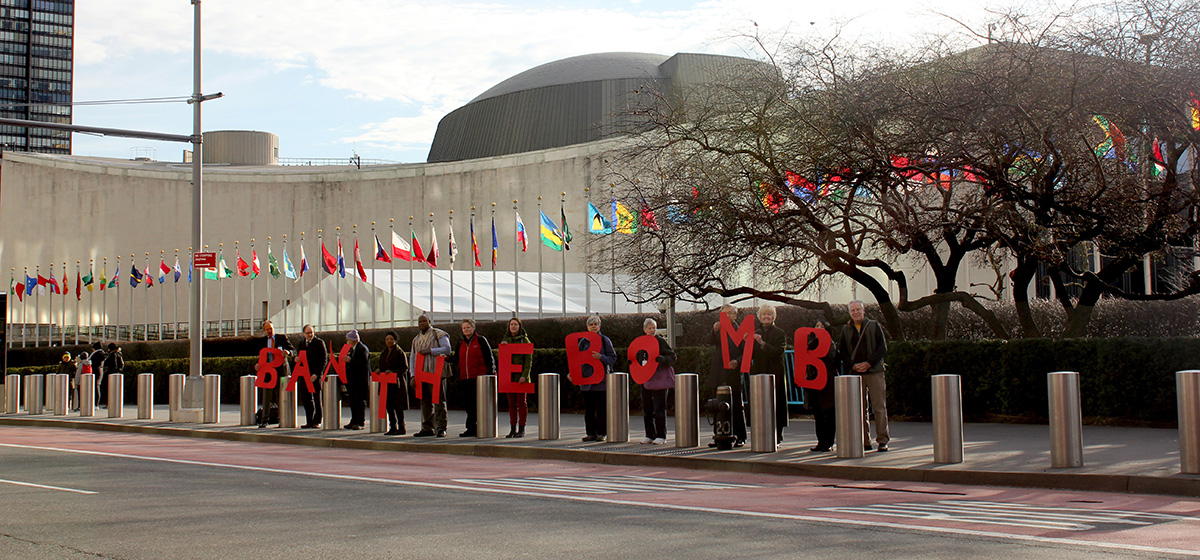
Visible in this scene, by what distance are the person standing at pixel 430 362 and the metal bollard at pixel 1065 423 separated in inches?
356

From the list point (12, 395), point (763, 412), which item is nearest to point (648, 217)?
point (763, 412)

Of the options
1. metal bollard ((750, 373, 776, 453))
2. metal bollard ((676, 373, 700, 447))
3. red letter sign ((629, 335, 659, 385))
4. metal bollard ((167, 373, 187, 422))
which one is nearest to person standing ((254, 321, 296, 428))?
→ metal bollard ((167, 373, 187, 422))

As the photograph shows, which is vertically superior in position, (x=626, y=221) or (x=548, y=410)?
(x=626, y=221)

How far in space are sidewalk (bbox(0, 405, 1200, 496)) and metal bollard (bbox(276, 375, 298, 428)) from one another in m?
0.38

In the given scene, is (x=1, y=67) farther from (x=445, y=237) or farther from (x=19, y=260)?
(x=445, y=237)

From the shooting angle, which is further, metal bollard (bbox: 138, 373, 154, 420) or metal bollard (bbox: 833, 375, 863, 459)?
metal bollard (bbox: 138, 373, 154, 420)

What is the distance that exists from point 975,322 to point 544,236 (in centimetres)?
1520

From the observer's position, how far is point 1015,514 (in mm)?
8195

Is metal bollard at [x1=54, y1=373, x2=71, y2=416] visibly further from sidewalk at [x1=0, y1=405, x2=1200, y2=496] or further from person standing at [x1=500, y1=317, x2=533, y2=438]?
person standing at [x1=500, y1=317, x2=533, y2=438]

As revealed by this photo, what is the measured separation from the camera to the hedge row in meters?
15.9

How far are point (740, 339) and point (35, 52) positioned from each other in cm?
12565

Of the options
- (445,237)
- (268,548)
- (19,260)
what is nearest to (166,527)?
(268,548)

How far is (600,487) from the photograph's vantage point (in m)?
10.3

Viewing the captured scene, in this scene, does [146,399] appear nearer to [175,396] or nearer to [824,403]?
[175,396]
